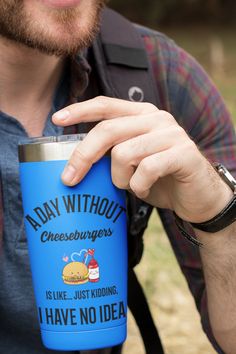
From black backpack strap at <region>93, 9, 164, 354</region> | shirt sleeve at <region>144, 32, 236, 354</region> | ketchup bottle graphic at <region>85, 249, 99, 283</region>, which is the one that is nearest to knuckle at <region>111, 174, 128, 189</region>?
ketchup bottle graphic at <region>85, 249, 99, 283</region>

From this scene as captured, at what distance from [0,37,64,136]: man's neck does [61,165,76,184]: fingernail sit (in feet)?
1.66

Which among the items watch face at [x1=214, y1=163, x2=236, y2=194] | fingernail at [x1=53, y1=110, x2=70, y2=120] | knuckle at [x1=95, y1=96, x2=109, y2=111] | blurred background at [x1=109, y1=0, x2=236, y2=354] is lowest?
blurred background at [x1=109, y1=0, x2=236, y2=354]

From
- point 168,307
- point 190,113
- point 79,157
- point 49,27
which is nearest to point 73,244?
point 79,157

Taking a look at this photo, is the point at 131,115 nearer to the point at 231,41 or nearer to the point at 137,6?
the point at 231,41

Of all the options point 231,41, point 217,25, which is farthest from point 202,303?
point 217,25

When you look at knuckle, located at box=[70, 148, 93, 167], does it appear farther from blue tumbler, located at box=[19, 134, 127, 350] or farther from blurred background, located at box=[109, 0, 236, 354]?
blurred background, located at box=[109, 0, 236, 354]

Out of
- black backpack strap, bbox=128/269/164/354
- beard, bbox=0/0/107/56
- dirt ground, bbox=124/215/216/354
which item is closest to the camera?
beard, bbox=0/0/107/56

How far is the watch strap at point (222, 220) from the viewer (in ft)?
5.98

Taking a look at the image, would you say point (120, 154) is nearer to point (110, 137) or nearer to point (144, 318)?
point (110, 137)

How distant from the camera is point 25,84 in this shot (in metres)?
2.12

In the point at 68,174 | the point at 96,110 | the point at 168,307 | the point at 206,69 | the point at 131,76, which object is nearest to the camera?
the point at 68,174

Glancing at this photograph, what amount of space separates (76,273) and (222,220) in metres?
0.40

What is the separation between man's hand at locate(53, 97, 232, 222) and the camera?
1588mm

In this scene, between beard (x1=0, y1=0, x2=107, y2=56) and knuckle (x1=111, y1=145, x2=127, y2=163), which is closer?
knuckle (x1=111, y1=145, x2=127, y2=163)
